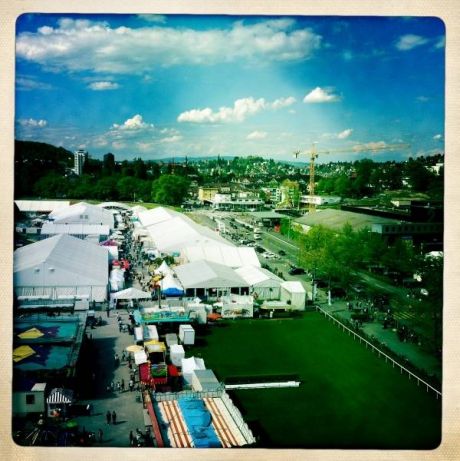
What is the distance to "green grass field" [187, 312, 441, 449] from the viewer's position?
3797 mm

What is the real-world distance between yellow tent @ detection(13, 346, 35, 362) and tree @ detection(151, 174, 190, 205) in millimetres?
2501

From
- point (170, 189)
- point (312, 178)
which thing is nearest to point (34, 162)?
point (170, 189)

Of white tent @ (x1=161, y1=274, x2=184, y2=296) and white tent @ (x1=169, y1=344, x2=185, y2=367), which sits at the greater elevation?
white tent @ (x1=161, y1=274, x2=184, y2=296)

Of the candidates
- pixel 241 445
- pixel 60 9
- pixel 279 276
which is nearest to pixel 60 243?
pixel 279 276

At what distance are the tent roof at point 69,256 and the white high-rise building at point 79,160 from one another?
2.82 ft

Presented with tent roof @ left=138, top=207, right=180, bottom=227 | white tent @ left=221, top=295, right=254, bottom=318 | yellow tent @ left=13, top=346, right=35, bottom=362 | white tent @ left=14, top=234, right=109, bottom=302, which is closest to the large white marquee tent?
white tent @ left=221, top=295, right=254, bottom=318

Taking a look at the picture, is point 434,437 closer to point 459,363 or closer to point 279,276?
point 459,363

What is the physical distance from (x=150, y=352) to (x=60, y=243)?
202 cm

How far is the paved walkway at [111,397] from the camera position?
3828 millimetres

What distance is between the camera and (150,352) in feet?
15.8

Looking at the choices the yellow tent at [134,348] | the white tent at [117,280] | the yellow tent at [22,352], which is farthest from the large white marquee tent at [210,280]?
the yellow tent at [22,352]

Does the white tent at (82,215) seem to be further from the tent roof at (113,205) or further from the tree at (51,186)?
the tree at (51,186)

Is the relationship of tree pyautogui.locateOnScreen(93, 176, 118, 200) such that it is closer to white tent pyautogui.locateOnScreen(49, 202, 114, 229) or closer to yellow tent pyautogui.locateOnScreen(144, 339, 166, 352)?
white tent pyautogui.locateOnScreen(49, 202, 114, 229)

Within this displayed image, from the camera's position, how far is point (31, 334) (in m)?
4.58
